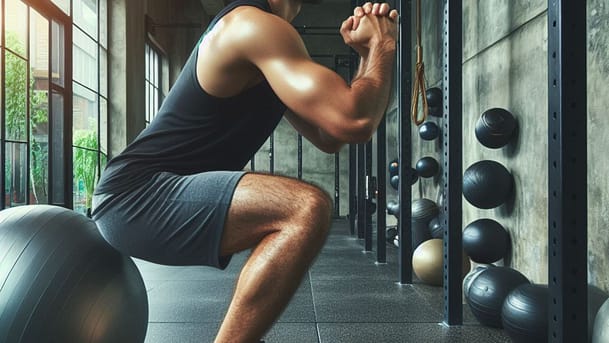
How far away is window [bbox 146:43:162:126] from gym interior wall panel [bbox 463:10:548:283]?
22.5ft

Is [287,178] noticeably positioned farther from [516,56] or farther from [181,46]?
[181,46]

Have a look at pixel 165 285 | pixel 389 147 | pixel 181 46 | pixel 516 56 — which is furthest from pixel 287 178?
pixel 181 46

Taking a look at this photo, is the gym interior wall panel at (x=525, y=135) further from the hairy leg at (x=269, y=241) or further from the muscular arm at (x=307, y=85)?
the hairy leg at (x=269, y=241)

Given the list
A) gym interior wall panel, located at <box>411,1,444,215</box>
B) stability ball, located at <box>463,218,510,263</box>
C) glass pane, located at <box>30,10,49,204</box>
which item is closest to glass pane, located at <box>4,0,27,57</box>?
glass pane, located at <box>30,10,49,204</box>

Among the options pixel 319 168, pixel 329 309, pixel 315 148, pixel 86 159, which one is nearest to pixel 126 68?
pixel 86 159

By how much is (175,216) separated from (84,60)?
21.0 ft

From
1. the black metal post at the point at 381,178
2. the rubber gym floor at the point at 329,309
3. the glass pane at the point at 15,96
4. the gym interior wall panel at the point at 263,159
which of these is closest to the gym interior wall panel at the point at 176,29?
the gym interior wall panel at the point at 263,159

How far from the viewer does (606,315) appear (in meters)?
1.81

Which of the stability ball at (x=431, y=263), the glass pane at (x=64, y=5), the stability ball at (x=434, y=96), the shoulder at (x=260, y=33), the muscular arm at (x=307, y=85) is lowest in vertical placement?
the stability ball at (x=431, y=263)

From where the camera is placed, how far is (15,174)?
5062 millimetres

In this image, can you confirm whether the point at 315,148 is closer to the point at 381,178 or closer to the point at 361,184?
the point at 361,184

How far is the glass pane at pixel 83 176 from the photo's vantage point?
696cm

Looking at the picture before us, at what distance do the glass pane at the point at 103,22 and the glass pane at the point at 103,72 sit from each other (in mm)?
127

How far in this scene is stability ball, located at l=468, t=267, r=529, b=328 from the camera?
255 cm
